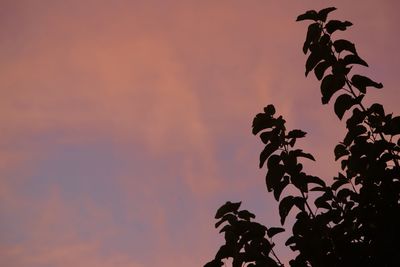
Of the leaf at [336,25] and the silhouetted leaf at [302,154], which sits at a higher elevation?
the leaf at [336,25]

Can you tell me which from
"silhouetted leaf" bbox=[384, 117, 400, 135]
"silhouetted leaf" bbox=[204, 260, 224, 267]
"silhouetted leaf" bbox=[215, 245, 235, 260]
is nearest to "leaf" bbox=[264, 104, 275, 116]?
"silhouetted leaf" bbox=[384, 117, 400, 135]

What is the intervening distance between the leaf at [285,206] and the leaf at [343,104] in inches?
55.7

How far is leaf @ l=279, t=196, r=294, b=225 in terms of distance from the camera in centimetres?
530

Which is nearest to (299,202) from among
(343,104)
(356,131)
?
(356,131)

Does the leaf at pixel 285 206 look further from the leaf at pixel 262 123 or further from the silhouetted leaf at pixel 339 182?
the silhouetted leaf at pixel 339 182

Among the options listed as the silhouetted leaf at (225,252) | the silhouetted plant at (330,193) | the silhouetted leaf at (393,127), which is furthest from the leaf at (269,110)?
the silhouetted leaf at (225,252)

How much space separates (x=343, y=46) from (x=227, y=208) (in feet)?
10.8

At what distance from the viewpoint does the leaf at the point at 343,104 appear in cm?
510

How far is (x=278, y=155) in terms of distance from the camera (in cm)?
569

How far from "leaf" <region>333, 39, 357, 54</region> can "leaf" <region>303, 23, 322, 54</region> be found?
31 centimetres

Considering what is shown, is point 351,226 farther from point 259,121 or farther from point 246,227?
point 259,121

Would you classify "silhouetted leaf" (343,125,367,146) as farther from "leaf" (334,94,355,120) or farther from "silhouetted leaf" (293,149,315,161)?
"silhouetted leaf" (293,149,315,161)

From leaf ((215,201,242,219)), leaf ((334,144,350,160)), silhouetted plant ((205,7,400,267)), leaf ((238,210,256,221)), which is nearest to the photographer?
silhouetted plant ((205,7,400,267))

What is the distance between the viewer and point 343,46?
5293mm
